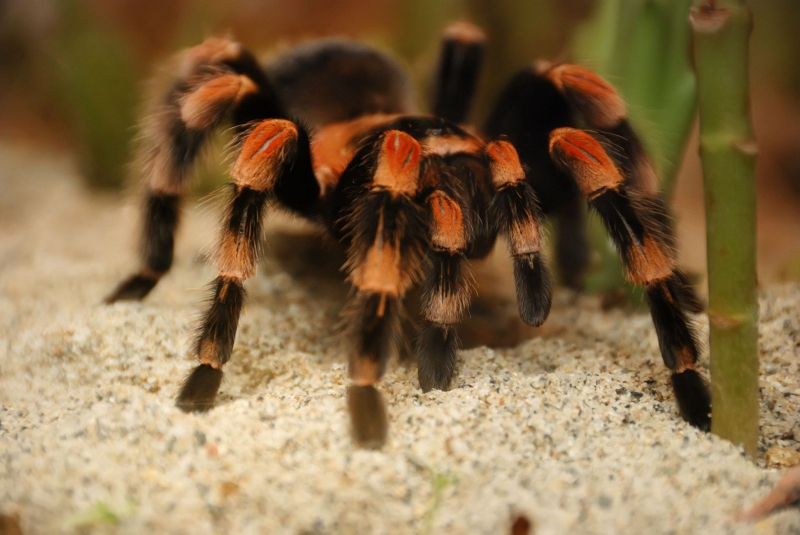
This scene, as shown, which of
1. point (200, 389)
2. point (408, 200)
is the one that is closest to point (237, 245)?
point (200, 389)

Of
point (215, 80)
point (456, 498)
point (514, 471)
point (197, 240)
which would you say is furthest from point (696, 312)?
point (197, 240)

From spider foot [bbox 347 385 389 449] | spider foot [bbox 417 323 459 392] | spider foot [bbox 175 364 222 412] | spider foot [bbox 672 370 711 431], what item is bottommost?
spider foot [bbox 175 364 222 412]

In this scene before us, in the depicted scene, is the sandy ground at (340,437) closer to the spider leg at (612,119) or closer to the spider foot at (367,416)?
the spider foot at (367,416)

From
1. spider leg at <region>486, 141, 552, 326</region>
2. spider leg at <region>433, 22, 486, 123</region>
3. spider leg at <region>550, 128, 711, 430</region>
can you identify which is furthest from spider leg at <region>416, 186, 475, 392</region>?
spider leg at <region>433, 22, 486, 123</region>

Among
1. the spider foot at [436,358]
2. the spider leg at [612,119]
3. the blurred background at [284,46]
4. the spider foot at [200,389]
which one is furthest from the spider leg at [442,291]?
the blurred background at [284,46]

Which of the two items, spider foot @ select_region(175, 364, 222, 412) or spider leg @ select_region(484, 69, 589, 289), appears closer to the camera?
spider foot @ select_region(175, 364, 222, 412)

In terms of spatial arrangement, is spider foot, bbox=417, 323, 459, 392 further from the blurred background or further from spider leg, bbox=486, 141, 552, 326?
the blurred background

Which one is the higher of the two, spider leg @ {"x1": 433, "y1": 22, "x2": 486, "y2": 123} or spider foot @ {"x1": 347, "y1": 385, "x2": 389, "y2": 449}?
spider leg @ {"x1": 433, "y1": 22, "x2": 486, "y2": 123}
